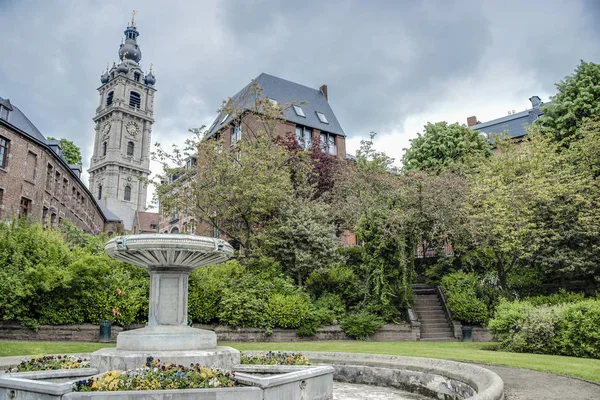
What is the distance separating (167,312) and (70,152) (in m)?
46.1

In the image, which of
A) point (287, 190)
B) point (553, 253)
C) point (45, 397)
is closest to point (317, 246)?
point (287, 190)

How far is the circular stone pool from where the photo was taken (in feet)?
26.6

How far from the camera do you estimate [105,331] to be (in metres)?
16.5

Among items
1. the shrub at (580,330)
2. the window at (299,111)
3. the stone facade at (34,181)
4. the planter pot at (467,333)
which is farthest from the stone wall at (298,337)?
the window at (299,111)

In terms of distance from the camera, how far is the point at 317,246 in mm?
22078

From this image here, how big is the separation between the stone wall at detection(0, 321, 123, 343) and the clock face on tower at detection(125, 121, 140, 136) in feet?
260

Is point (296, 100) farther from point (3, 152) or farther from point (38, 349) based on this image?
point (38, 349)

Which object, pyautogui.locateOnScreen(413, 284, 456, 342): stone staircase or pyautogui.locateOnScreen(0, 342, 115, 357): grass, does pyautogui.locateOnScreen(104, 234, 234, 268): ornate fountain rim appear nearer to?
pyautogui.locateOnScreen(0, 342, 115, 357): grass

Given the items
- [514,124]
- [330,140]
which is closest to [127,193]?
[330,140]

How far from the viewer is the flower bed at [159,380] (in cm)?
601

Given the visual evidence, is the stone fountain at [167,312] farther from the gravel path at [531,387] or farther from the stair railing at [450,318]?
the stair railing at [450,318]

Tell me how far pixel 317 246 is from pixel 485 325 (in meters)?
8.03

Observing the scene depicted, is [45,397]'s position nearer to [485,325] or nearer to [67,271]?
[67,271]

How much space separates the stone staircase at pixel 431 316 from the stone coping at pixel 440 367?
34.8 feet
